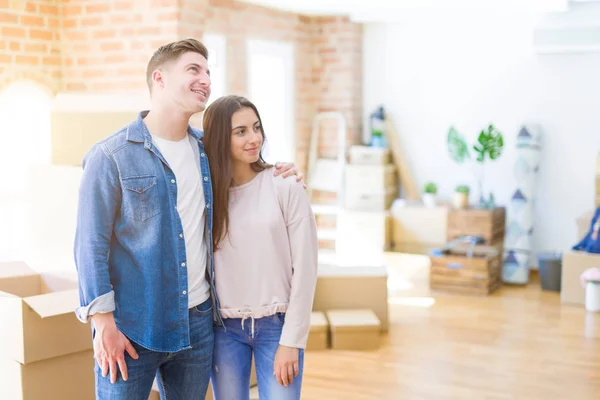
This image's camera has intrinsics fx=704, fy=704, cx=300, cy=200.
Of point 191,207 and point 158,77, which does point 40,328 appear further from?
point 158,77

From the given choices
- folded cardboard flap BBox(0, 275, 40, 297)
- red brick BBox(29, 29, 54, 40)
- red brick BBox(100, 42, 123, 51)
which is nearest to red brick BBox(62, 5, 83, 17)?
red brick BBox(29, 29, 54, 40)

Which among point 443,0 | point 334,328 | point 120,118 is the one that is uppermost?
point 443,0

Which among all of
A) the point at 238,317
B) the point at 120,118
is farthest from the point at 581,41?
the point at 238,317

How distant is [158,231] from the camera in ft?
6.05

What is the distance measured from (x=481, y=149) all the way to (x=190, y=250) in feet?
15.6

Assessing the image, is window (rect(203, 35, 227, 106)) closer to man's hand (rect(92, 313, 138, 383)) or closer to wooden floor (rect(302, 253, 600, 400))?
wooden floor (rect(302, 253, 600, 400))

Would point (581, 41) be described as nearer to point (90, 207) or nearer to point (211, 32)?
point (211, 32)

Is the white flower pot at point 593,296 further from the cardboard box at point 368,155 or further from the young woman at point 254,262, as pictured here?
the young woman at point 254,262

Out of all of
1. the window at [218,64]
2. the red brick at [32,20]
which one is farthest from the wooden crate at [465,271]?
the red brick at [32,20]

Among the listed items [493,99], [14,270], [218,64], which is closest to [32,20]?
[218,64]

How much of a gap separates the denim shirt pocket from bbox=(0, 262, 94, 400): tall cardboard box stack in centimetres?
102

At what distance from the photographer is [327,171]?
7398mm

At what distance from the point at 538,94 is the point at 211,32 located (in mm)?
3059

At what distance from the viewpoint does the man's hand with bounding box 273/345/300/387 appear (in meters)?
1.96
